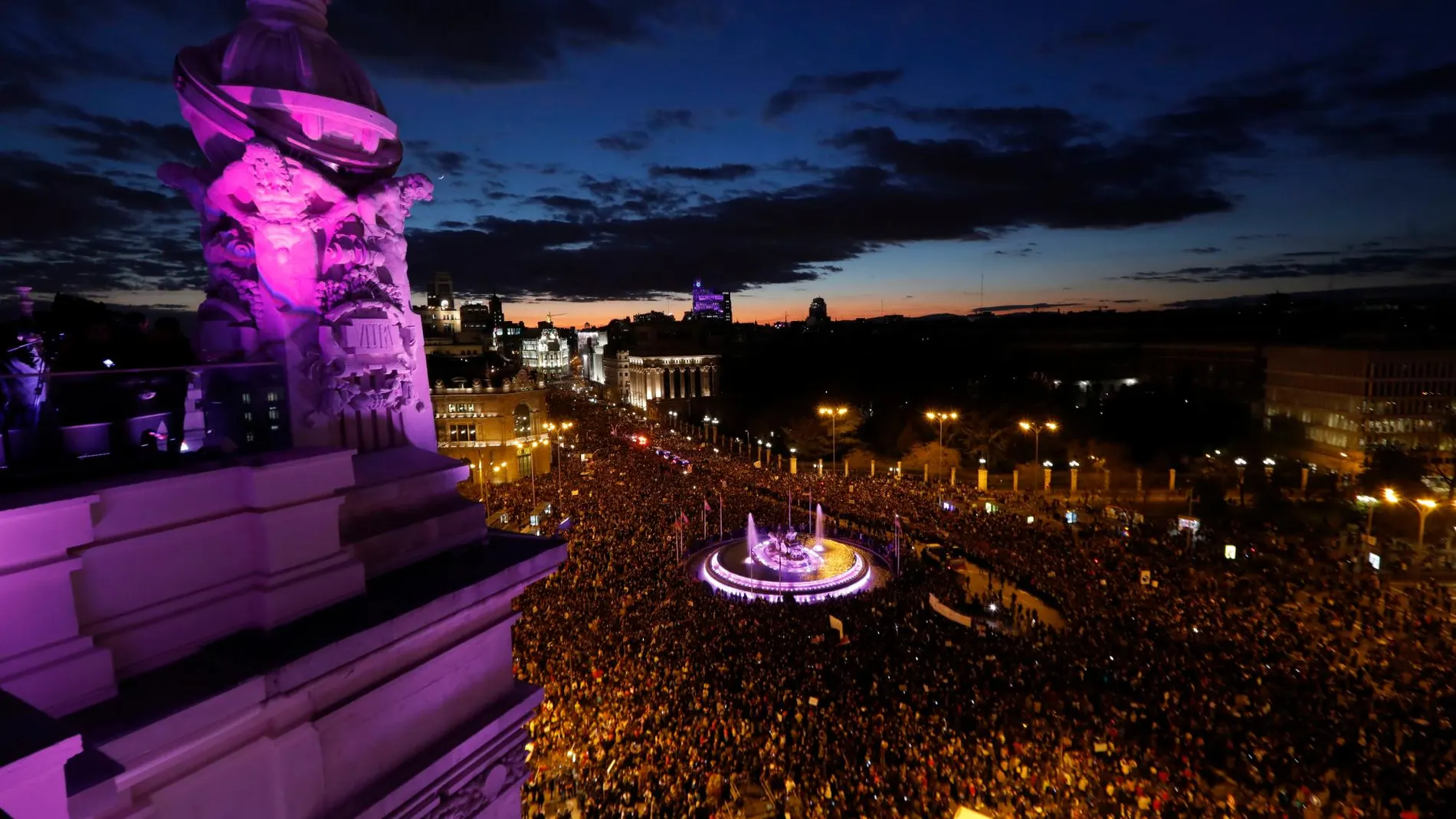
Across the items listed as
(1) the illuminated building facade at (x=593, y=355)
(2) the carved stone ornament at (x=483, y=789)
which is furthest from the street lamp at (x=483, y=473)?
(1) the illuminated building facade at (x=593, y=355)

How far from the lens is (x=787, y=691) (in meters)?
12.8

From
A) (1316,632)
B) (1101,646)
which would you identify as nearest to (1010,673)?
(1101,646)

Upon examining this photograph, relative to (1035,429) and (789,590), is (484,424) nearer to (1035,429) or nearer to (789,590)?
(789,590)

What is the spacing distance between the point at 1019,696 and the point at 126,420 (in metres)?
13.6

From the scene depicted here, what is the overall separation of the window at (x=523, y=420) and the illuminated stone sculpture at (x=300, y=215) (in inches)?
1619

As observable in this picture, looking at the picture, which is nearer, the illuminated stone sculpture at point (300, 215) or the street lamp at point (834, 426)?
the illuminated stone sculpture at point (300, 215)

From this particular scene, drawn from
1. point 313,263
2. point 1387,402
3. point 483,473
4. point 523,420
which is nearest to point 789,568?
point 313,263

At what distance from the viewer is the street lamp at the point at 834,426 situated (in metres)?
→ 47.5

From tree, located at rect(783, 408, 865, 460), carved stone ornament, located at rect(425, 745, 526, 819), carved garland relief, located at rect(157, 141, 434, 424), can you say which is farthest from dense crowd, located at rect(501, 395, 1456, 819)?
tree, located at rect(783, 408, 865, 460)

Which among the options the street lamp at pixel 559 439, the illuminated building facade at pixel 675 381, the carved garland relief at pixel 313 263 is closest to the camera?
the carved garland relief at pixel 313 263

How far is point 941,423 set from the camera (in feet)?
128

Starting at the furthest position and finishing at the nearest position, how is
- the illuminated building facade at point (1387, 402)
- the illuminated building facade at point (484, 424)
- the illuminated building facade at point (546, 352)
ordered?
the illuminated building facade at point (546, 352) → the illuminated building facade at point (1387, 402) → the illuminated building facade at point (484, 424)

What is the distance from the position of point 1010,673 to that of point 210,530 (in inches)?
545

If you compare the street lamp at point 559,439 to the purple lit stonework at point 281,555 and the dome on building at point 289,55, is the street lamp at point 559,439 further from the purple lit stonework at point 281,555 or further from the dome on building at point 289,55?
the dome on building at point 289,55
